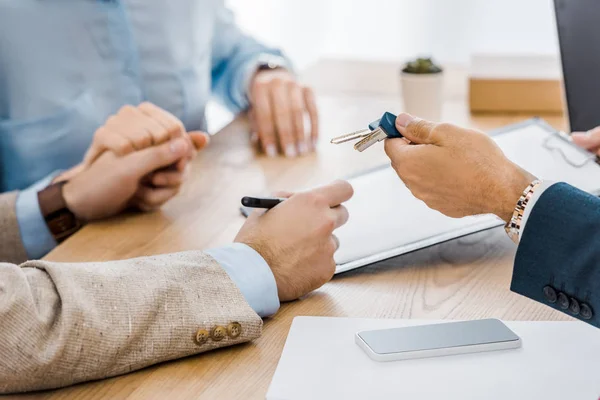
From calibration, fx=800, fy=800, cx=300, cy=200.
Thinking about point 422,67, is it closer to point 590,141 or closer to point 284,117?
point 284,117

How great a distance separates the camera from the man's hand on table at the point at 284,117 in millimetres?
1591

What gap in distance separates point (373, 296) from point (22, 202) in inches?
23.8

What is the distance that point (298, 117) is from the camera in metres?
1.60

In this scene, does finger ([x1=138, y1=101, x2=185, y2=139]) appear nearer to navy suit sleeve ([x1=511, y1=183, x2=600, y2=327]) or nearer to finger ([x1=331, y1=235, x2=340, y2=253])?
finger ([x1=331, y1=235, x2=340, y2=253])

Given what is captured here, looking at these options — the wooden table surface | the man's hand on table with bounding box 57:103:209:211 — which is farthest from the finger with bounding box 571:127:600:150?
the man's hand on table with bounding box 57:103:209:211

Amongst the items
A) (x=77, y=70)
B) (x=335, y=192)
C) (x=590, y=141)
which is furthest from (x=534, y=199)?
(x=77, y=70)

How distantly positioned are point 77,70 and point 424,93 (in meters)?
0.70

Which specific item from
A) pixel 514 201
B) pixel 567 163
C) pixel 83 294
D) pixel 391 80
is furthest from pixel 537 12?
pixel 83 294

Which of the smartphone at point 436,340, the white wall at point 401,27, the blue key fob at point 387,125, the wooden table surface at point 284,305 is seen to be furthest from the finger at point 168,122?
the white wall at point 401,27

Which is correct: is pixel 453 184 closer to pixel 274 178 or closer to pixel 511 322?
pixel 511 322

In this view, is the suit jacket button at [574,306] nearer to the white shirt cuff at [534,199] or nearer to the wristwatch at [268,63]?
the white shirt cuff at [534,199]

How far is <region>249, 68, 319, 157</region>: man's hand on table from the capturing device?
5.22 feet

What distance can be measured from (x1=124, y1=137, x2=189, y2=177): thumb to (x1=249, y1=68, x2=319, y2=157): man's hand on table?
340 mm

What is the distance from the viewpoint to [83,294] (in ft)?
2.67
